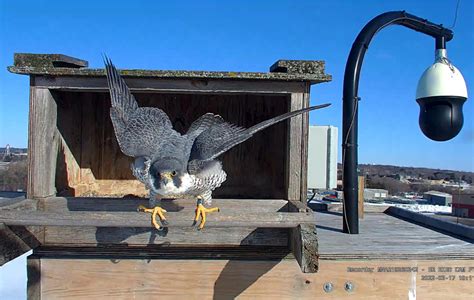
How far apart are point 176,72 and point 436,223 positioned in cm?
296

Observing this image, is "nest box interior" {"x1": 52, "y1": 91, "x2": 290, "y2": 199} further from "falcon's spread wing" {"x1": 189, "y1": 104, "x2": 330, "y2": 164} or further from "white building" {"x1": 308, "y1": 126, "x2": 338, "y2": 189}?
"falcon's spread wing" {"x1": 189, "y1": 104, "x2": 330, "y2": 164}

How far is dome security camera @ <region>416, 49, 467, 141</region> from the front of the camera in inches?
172

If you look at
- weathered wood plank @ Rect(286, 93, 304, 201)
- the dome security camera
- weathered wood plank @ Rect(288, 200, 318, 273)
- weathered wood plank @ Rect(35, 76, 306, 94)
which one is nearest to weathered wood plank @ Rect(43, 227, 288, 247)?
weathered wood plank @ Rect(286, 93, 304, 201)

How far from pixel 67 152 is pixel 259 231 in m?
2.07

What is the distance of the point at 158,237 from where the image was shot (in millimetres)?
3580

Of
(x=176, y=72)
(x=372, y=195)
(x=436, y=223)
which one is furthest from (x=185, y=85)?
(x=372, y=195)

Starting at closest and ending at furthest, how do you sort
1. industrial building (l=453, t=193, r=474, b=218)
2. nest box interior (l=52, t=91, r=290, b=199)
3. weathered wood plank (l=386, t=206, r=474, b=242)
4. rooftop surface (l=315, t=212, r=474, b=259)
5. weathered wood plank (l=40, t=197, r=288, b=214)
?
Result: rooftop surface (l=315, t=212, r=474, b=259), weathered wood plank (l=40, t=197, r=288, b=214), weathered wood plank (l=386, t=206, r=474, b=242), nest box interior (l=52, t=91, r=290, b=199), industrial building (l=453, t=193, r=474, b=218)

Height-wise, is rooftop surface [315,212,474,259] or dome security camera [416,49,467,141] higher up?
dome security camera [416,49,467,141]

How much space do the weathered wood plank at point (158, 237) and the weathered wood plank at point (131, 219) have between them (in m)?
0.79

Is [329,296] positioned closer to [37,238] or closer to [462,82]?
[37,238]

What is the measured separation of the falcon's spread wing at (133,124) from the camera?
3156mm

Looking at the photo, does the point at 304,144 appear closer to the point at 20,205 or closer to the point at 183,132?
the point at 183,132

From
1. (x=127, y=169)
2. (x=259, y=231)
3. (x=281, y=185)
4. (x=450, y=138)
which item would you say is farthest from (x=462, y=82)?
(x=127, y=169)

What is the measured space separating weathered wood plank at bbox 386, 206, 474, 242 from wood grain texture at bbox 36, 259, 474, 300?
81 centimetres
